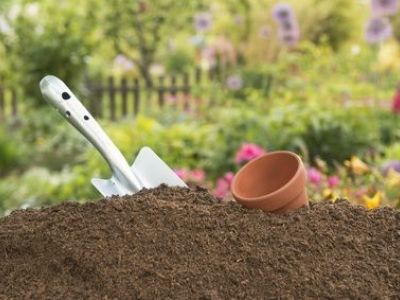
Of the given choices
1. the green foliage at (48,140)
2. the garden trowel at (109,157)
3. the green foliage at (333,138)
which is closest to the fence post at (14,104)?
the green foliage at (48,140)

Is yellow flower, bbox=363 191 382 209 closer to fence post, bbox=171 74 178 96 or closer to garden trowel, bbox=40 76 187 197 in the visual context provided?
garden trowel, bbox=40 76 187 197

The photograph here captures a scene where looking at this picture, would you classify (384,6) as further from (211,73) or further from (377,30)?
(211,73)

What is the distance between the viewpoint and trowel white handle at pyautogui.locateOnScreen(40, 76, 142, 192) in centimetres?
188

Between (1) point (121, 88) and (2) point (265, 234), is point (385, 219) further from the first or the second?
(1) point (121, 88)

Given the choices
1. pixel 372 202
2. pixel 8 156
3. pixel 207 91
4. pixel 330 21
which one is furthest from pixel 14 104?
pixel 372 202

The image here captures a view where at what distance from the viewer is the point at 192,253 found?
1.50 m

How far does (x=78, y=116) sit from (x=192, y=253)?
0.55 m

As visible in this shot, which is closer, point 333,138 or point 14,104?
point 333,138

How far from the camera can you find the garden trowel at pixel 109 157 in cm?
188

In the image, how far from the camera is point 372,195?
8.48 feet

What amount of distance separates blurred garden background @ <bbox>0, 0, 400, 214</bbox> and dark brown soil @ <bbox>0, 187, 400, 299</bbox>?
→ 31.2 inches


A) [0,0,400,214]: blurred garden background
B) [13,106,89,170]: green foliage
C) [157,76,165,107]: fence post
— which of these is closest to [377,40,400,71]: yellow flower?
[0,0,400,214]: blurred garden background

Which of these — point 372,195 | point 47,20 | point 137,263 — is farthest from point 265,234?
point 47,20

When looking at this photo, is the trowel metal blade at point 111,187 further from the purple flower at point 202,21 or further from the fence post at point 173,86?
the fence post at point 173,86
